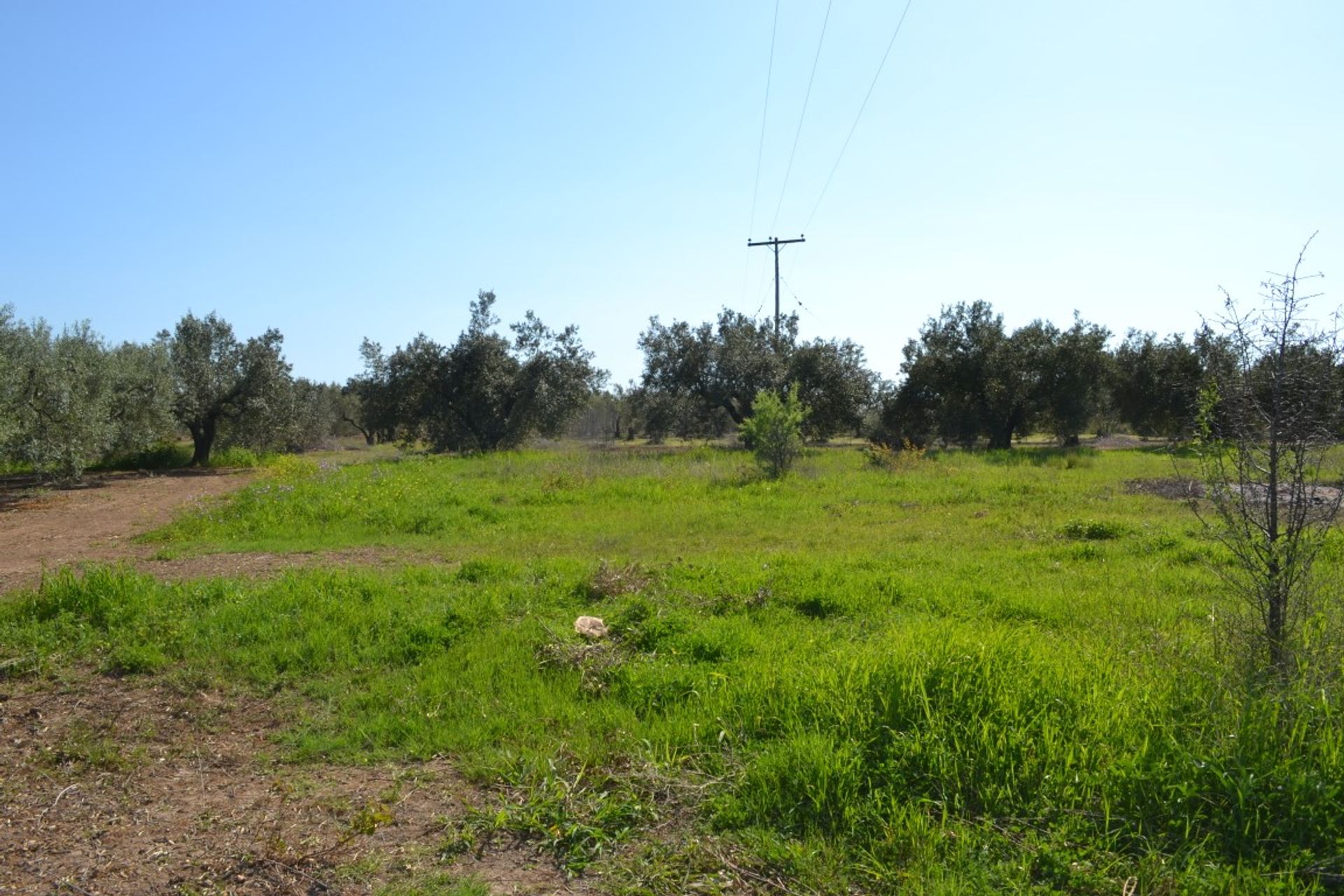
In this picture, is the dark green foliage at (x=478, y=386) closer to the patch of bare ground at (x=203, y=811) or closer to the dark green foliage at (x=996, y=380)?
the dark green foliage at (x=996, y=380)

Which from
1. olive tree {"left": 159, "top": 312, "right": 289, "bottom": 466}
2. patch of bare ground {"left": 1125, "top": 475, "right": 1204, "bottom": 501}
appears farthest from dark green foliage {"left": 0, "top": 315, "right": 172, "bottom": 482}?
patch of bare ground {"left": 1125, "top": 475, "right": 1204, "bottom": 501}

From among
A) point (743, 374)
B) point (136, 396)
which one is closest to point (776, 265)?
point (743, 374)

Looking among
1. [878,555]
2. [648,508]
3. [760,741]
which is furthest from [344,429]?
[760,741]

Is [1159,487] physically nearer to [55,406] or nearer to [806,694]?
[806,694]

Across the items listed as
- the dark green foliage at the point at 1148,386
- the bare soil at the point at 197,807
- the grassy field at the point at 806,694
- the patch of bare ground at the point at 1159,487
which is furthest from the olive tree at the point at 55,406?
the dark green foliage at the point at 1148,386

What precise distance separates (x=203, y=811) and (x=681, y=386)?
30.0m

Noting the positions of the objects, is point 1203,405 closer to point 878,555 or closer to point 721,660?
point 721,660

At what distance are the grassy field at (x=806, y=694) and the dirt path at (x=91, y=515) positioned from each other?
1373mm

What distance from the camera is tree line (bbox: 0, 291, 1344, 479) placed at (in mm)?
26500

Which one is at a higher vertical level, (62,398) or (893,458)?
(62,398)

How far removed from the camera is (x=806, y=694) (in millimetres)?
4527

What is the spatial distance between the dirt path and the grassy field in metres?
1.37

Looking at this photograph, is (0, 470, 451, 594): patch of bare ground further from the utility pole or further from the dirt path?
the utility pole

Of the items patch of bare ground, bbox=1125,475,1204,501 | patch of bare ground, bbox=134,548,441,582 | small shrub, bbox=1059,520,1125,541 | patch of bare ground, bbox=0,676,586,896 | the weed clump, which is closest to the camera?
patch of bare ground, bbox=0,676,586,896
